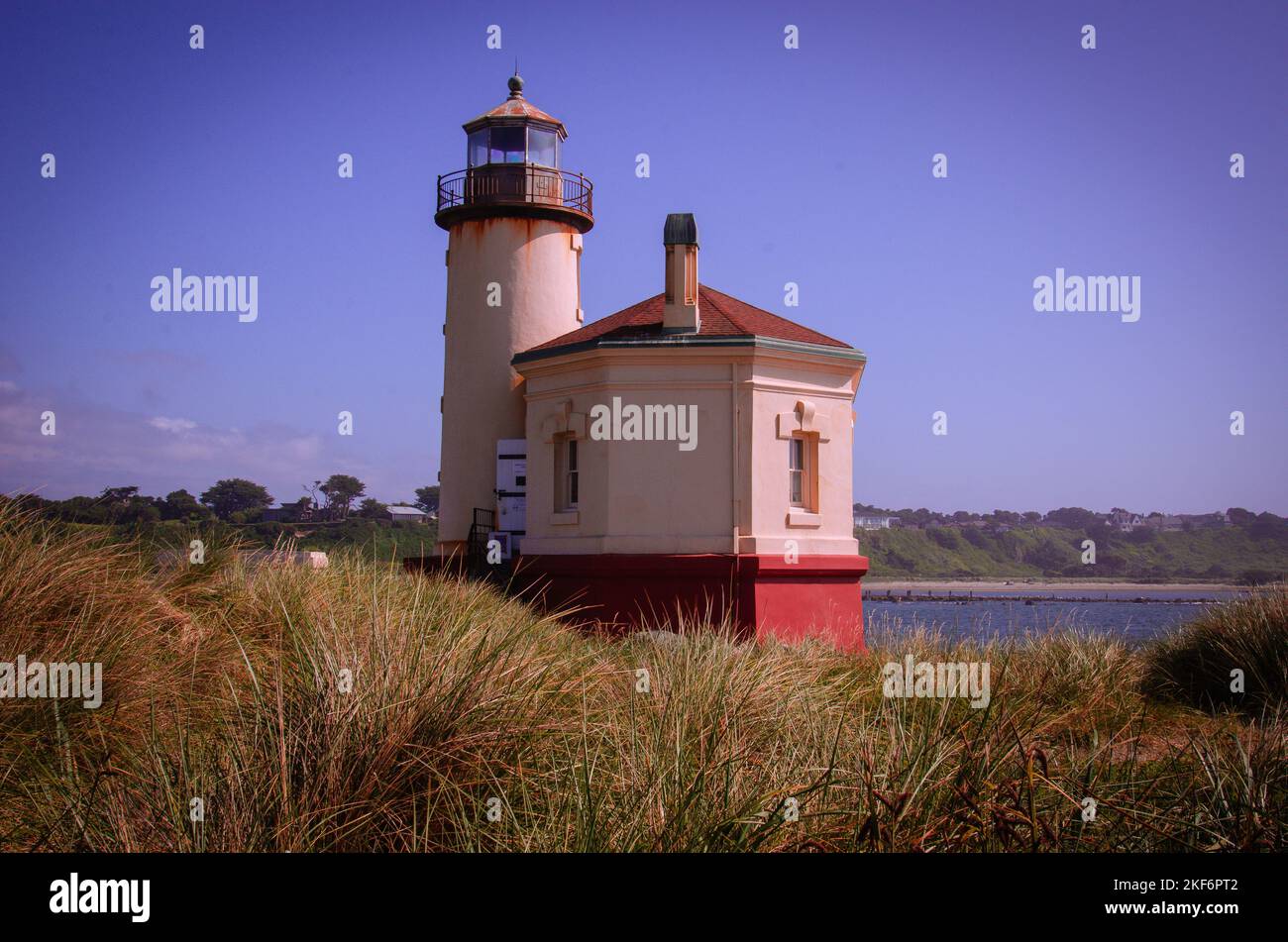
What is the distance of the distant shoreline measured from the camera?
137 metres

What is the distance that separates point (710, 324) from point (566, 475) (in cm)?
425

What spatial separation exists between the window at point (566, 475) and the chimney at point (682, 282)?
321cm

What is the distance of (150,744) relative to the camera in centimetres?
566

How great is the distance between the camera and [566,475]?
21141mm

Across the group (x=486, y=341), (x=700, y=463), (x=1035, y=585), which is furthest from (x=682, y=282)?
(x=1035, y=585)

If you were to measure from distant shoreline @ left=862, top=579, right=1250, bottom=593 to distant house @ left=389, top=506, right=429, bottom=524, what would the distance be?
108 meters

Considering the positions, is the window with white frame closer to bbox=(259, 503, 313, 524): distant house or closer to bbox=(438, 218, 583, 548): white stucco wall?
bbox=(438, 218, 583, 548): white stucco wall

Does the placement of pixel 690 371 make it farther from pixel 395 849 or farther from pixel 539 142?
pixel 395 849

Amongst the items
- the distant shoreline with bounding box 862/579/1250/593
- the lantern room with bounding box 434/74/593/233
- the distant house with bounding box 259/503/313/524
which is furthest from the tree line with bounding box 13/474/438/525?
the distant shoreline with bounding box 862/579/1250/593

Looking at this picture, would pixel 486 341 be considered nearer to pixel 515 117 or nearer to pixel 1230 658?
pixel 515 117

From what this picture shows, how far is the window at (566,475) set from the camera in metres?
21.2

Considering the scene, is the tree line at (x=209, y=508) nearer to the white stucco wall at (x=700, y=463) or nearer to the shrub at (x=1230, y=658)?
the white stucco wall at (x=700, y=463)
